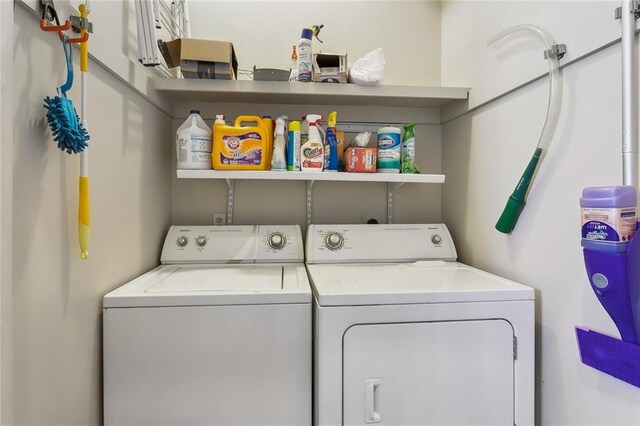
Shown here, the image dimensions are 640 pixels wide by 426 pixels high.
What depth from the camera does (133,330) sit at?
1.10 meters

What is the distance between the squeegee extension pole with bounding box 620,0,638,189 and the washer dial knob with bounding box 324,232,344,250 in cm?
113

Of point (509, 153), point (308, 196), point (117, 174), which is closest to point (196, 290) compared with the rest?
point (117, 174)

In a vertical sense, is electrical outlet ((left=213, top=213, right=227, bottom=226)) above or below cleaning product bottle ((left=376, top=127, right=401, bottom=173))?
below

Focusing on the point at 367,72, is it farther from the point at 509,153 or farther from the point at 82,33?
the point at 82,33

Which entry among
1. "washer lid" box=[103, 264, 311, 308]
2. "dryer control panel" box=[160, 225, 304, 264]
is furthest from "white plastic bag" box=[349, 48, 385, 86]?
"washer lid" box=[103, 264, 311, 308]

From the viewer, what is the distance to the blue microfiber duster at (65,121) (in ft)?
2.72

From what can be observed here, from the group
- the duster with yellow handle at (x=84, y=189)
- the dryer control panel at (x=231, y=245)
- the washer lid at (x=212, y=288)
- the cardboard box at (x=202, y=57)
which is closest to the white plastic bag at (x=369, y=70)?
the cardboard box at (x=202, y=57)

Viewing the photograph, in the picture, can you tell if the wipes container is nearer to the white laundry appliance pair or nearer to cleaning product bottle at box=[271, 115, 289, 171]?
cleaning product bottle at box=[271, 115, 289, 171]

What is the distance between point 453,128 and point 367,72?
0.64m

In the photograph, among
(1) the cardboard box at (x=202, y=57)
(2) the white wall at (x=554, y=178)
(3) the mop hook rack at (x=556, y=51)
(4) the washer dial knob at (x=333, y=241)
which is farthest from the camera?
(4) the washer dial knob at (x=333, y=241)

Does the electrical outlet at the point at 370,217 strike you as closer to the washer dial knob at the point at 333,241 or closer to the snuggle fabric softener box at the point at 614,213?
the washer dial knob at the point at 333,241

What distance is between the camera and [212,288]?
119cm

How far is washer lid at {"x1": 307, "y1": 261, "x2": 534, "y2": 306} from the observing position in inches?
42.8

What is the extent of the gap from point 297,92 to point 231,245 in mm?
861
